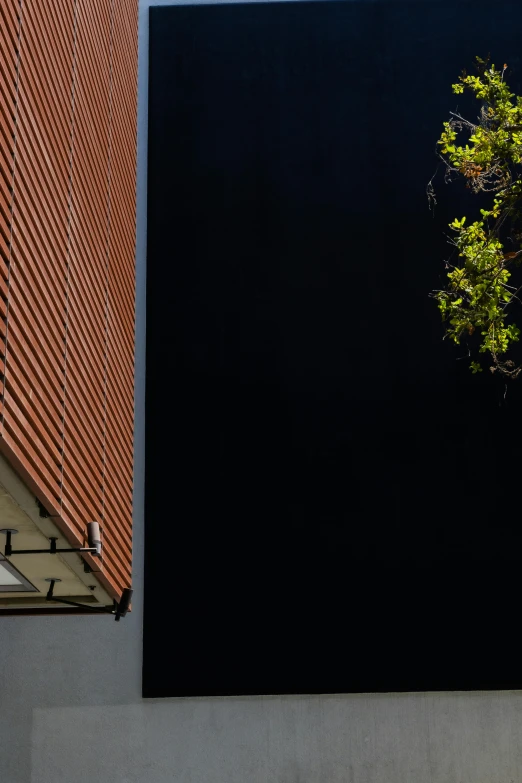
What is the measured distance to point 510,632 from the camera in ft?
30.6

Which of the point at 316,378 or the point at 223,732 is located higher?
the point at 316,378

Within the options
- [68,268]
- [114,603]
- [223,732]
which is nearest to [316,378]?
[223,732]

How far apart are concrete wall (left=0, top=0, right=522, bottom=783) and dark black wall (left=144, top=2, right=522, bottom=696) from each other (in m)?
0.21

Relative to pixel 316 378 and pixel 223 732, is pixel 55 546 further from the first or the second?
pixel 316 378

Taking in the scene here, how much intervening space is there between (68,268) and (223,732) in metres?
5.07

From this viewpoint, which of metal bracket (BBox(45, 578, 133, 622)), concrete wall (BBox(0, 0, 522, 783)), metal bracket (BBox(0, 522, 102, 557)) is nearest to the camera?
metal bracket (BBox(0, 522, 102, 557))

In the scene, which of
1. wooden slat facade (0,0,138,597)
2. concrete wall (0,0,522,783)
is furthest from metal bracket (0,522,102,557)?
concrete wall (0,0,522,783)

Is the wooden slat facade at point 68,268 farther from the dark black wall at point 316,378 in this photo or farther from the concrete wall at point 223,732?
the concrete wall at point 223,732

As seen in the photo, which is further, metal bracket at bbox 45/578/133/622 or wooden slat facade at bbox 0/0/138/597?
metal bracket at bbox 45/578/133/622

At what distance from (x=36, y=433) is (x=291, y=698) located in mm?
5262

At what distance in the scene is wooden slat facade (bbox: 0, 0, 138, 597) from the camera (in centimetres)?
455

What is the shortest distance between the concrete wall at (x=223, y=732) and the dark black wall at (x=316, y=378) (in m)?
0.21

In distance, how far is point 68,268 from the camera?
18.3 ft

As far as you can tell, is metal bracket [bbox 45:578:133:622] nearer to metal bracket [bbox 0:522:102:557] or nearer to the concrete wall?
metal bracket [bbox 0:522:102:557]
